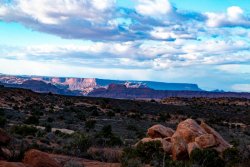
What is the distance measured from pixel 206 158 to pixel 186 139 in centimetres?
392

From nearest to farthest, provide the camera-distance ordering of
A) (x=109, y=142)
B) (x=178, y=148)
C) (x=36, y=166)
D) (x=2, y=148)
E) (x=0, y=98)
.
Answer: (x=36, y=166) → (x=2, y=148) → (x=178, y=148) → (x=109, y=142) → (x=0, y=98)

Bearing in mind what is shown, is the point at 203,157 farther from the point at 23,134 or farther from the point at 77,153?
the point at 23,134

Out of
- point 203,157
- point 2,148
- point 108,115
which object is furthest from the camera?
point 108,115

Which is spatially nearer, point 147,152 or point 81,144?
point 147,152

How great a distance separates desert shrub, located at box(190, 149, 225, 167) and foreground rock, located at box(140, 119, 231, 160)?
1.24 meters

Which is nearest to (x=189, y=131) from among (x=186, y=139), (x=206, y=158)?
(x=186, y=139)

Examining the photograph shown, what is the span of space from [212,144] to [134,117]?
33467 millimetres

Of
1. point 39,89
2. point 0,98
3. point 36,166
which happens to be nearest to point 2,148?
point 36,166

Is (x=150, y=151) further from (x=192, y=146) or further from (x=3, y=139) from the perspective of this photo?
(x=3, y=139)

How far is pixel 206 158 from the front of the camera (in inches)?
633

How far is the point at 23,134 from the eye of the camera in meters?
23.7

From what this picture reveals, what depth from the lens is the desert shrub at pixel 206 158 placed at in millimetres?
16094

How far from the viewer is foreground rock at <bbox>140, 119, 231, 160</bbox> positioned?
18344 millimetres

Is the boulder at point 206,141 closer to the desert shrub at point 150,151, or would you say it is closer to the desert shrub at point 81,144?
the desert shrub at point 150,151
